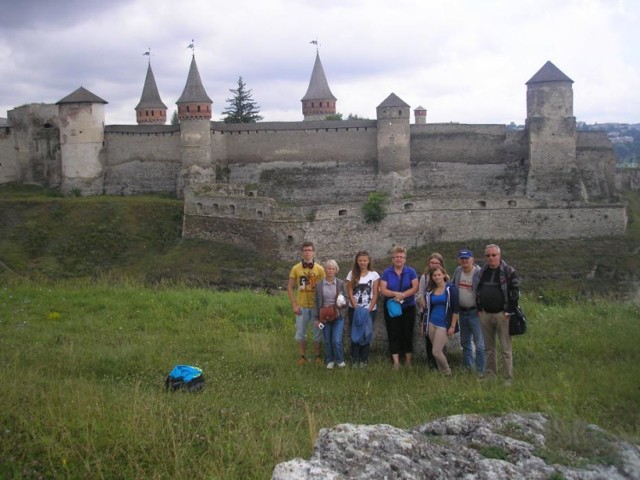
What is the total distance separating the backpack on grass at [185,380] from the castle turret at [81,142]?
35157mm

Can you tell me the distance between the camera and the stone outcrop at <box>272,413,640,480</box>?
367 cm

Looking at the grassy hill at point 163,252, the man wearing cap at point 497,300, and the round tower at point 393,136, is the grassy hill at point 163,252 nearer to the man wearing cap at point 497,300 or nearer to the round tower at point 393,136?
the round tower at point 393,136

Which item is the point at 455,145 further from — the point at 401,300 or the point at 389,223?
the point at 401,300

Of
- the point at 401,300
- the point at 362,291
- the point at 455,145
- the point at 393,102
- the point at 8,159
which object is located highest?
the point at 393,102

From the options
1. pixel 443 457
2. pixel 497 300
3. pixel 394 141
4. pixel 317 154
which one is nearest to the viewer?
pixel 443 457

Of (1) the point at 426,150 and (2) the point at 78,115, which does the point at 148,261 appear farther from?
(1) the point at 426,150

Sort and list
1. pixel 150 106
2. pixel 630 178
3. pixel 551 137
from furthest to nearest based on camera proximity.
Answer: pixel 150 106 < pixel 630 178 < pixel 551 137

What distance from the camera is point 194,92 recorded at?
39.9 m

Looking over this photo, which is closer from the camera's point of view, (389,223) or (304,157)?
(389,223)

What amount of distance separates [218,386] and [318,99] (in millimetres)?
45966

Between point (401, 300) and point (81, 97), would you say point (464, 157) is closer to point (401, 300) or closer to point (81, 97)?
point (81, 97)

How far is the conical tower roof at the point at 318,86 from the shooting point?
51.8m

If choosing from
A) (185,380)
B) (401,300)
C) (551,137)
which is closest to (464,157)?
(551,137)

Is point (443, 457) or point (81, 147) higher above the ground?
point (81, 147)
